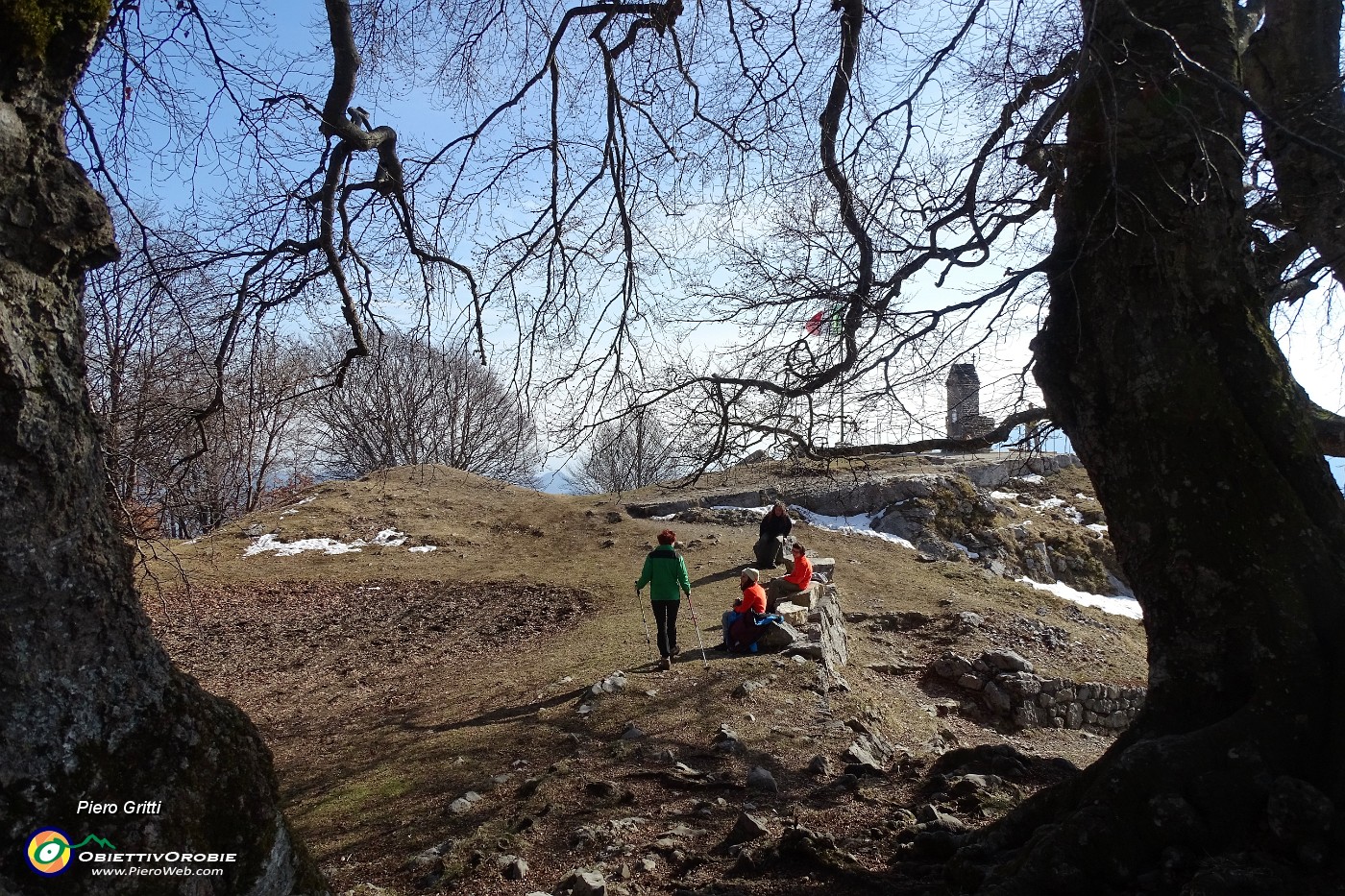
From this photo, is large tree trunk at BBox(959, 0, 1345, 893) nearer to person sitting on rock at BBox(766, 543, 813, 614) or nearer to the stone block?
the stone block

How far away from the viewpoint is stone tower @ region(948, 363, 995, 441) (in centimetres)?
481

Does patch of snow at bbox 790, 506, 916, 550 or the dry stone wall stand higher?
patch of snow at bbox 790, 506, 916, 550

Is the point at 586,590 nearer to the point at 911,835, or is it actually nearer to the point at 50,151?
the point at 911,835

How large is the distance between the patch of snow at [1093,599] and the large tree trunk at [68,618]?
57.0 ft

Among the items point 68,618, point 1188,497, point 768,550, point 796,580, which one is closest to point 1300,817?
point 1188,497

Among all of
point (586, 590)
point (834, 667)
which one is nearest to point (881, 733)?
point (834, 667)

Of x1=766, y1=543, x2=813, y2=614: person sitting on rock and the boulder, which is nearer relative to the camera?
the boulder

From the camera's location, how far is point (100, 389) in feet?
21.7

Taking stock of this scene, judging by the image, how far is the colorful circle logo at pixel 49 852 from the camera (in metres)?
1.87

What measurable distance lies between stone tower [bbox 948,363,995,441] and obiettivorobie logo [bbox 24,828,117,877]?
14.4 feet

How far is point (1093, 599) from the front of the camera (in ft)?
58.9

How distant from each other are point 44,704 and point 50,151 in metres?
1.52

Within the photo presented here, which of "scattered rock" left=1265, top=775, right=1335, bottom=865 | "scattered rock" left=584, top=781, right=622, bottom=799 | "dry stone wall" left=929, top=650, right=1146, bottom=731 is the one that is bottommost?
Result: "dry stone wall" left=929, top=650, right=1146, bottom=731

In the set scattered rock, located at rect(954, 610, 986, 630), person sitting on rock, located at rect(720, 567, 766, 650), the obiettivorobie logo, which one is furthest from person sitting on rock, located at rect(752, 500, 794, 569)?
the obiettivorobie logo
